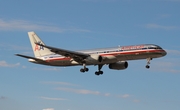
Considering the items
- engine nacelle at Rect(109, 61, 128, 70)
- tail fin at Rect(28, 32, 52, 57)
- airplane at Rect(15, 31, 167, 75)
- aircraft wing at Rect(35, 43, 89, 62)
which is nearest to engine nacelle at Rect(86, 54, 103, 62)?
airplane at Rect(15, 31, 167, 75)

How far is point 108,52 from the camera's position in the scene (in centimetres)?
11131

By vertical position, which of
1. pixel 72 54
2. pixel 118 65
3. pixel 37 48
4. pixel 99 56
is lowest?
pixel 118 65

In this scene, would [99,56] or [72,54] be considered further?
[72,54]

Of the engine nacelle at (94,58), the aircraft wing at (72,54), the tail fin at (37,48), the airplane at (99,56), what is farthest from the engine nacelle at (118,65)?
the tail fin at (37,48)

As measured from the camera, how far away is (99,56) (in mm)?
111875

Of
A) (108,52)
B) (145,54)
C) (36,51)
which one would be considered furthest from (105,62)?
(36,51)

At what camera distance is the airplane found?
10769 centimetres

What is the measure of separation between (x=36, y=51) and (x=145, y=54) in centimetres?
3234

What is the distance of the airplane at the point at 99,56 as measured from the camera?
10769 cm

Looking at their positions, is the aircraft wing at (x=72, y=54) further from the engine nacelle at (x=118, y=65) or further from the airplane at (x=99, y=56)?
the engine nacelle at (x=118, y=65)

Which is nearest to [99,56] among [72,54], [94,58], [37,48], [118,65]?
[94,58]

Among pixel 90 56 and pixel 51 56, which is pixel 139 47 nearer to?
pixel 90 56

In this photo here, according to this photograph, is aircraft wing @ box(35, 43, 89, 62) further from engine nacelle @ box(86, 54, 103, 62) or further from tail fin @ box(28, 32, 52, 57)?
tail fin @ box(28, 32, 52, 57)

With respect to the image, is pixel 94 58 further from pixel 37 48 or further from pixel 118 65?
pixel 37 48
